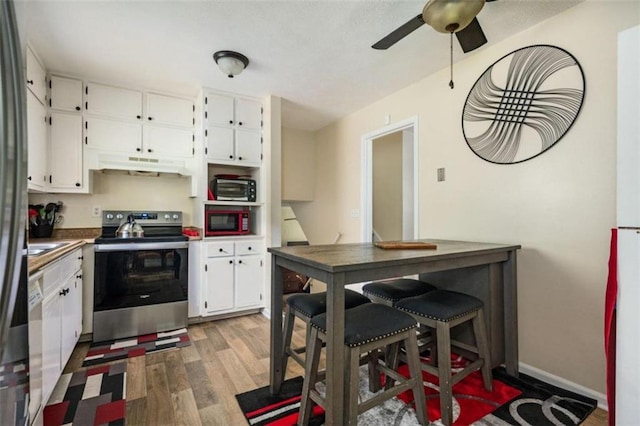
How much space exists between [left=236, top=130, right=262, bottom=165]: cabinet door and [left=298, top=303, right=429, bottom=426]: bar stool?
228 centimetres

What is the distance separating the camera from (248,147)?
339 centimetres

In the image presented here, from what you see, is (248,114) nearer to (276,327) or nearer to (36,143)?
(36,143)

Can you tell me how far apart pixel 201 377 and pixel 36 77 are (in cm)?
269

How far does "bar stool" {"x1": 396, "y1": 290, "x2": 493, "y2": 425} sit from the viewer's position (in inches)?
64.2

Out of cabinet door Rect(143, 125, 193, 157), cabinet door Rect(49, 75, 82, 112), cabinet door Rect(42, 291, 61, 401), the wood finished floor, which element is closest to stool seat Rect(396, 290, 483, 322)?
the wood finished floor

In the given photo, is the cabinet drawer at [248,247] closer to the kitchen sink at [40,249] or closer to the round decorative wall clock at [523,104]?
the kitchen sink at [40,249]

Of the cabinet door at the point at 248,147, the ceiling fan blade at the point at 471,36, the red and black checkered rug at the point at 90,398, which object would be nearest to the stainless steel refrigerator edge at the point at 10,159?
the red and black checkered rug at the point at 90,398

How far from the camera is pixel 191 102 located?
337 centimetres

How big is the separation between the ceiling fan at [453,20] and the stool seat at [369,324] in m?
1.55

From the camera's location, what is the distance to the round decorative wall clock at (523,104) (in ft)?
6.40

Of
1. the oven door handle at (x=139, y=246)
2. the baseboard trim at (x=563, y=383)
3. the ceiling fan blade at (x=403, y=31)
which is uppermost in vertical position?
the ceiling fan blade at (x=403, y=31)

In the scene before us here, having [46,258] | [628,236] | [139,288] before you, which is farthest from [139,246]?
[628,236]

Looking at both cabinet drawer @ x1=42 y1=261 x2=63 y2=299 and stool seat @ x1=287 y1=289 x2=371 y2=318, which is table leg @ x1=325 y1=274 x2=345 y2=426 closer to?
stool seat @ x1=287 y1=289 x2=371 y2=318

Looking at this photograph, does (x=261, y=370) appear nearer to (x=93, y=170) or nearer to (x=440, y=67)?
(x=93, y=170)
